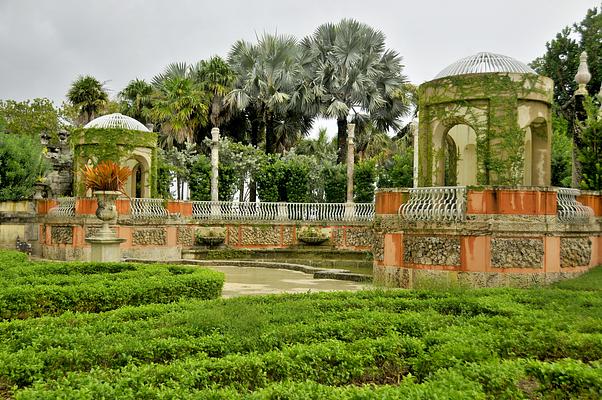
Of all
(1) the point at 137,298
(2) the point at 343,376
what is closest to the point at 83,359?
(2) the point at 343,376

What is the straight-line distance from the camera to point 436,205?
1241 cm

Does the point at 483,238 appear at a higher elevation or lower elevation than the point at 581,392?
higher

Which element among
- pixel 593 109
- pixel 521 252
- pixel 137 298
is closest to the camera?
pixel 137 298

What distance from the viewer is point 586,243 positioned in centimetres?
1271

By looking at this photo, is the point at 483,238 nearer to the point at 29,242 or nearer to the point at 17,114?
the point at 29,242

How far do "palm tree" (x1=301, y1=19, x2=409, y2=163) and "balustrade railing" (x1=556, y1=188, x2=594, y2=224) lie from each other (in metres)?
22.2

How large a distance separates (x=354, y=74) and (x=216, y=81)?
809 centimetres

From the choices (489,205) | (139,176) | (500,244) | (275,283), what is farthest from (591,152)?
(139,176)

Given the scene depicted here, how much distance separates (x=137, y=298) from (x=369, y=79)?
28.9 m

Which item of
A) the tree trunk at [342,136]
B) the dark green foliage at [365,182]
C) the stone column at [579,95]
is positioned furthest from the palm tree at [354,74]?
the stone column at [579,95]

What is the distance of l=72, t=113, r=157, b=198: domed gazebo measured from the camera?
23641 mm

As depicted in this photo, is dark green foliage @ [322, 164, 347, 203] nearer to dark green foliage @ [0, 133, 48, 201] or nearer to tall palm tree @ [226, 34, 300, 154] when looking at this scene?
tall palm tree @ [226, 34, 300, 154]

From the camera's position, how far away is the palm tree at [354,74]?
35844 millimetres

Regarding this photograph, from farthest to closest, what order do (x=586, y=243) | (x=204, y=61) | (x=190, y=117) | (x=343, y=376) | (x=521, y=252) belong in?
(x=204, y=61), (x=190, y=117), (x=586, y=243), (x=521, y=252), (x=343, y=376)
